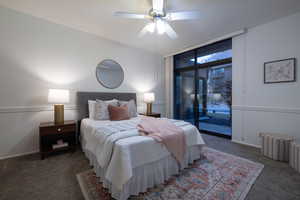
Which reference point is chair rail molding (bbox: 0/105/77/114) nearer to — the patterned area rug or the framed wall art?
the patterned area rug

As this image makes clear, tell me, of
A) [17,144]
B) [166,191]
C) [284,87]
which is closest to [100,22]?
[17,144]

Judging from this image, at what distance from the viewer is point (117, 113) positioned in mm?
2789

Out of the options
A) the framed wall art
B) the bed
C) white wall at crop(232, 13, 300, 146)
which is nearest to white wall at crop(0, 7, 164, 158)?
the bed

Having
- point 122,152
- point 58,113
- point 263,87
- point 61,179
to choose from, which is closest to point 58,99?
point 58,113

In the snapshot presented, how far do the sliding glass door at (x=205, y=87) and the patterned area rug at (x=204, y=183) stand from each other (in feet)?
5.57

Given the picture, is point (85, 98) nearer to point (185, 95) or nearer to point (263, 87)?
point (185, 95)

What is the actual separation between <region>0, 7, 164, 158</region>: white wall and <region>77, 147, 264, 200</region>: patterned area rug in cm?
170

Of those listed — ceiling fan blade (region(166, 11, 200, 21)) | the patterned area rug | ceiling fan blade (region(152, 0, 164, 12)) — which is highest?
ceiling fan blade (region(152, 0, 164, 12))

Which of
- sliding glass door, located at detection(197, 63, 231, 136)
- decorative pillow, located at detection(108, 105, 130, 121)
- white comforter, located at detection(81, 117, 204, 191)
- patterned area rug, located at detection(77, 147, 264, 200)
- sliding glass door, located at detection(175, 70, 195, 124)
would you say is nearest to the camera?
white comforter, located at detection(81, 117, 204, 191)

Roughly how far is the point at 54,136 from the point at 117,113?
135cm

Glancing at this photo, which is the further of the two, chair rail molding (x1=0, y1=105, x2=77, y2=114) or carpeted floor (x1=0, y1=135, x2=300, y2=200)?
chair rail molding (x1=0, y1=105, x2=77, y2=114)

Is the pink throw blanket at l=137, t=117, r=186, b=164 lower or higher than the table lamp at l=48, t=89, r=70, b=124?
lower

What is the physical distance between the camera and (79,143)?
3023mm

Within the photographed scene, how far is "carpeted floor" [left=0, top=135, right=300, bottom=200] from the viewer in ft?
4.92
